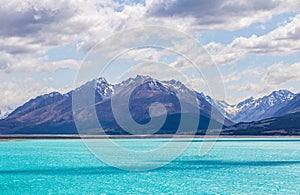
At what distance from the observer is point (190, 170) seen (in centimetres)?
14000

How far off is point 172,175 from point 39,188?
37312mm

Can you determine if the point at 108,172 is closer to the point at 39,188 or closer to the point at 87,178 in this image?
the point at 87,178

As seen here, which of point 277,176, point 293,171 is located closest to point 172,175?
point 277,176

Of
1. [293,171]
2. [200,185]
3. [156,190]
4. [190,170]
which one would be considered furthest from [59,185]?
[293,171]

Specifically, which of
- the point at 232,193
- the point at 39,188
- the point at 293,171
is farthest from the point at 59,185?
the point at 293,171

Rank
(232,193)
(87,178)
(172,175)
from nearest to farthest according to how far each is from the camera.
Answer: (232,193) < (87,178) < (172,175)

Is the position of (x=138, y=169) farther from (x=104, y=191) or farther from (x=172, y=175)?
(x=104, y=191)

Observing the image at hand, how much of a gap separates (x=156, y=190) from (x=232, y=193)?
1439cm

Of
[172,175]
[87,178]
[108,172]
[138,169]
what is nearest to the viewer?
[87,178]

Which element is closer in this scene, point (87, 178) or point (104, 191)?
point (104, 191)

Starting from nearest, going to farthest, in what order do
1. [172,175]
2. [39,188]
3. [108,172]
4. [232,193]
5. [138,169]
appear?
[232,193], [39,188], [172,175], [108,172], [138,169]

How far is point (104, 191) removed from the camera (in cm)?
9650

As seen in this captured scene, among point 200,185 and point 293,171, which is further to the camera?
point 293,171

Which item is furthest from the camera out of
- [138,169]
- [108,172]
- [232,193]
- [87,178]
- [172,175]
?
[138,169]
